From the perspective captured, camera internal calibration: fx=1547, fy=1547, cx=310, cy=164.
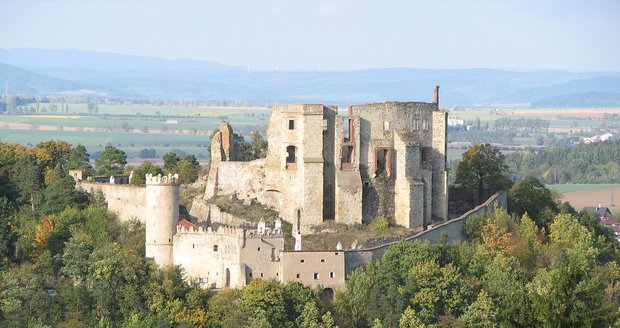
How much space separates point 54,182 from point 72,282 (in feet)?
23.6

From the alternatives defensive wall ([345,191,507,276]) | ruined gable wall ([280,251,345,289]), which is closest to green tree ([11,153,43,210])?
ruined gable wall ([280,251,345,289])

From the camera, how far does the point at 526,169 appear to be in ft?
405

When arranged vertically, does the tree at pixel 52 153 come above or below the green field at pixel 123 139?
above

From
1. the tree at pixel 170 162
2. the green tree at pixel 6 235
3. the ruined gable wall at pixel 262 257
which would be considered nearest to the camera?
the ruined gable wall at pixel 262 257

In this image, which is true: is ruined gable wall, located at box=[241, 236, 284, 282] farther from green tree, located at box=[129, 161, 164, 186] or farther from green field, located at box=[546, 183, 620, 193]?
green field, located at box=[546, 183, 620, 193]

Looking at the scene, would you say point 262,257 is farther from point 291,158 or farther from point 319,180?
point 291,158

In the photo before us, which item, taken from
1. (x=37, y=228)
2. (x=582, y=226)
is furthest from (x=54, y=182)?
(x=582, y=226)

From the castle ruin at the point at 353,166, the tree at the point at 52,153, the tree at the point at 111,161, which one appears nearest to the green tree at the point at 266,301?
the castle ruin at the point at 353,166

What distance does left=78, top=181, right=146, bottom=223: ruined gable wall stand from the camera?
53500 mm

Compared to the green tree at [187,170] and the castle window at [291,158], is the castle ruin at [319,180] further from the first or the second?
the green tree at [187,170]

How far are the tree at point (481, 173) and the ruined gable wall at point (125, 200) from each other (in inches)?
507

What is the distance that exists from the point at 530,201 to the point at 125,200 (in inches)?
613

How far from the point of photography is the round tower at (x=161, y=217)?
49969 millimetres

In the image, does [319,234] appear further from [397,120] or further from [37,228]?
[37,228]
